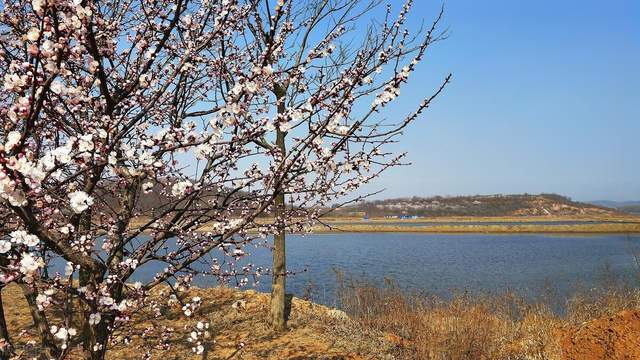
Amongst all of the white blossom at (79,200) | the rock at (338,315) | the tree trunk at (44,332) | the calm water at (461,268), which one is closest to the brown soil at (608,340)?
the rock at (338,315)

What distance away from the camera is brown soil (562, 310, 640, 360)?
644 cm

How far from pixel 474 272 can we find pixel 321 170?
20033 mm

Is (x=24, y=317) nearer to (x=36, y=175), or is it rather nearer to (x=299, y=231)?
(x=299, y=231)

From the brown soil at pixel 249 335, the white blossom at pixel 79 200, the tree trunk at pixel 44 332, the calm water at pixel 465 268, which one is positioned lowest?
the calm water at pixel 465 268

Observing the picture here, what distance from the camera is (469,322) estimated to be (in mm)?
7273

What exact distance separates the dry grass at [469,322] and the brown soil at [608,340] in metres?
0.32

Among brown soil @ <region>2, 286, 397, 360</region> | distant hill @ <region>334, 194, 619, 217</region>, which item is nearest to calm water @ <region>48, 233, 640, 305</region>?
brown soil @ <region>2, 286, 397, 360</region>

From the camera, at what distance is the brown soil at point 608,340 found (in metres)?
6.44

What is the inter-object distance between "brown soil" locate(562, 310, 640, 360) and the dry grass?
12.4 inches

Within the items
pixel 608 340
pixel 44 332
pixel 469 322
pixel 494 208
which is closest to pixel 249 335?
pixel 469 322

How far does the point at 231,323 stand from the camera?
8.77 metres

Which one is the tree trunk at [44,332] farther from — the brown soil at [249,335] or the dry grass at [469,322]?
the dry grass at [469,322]

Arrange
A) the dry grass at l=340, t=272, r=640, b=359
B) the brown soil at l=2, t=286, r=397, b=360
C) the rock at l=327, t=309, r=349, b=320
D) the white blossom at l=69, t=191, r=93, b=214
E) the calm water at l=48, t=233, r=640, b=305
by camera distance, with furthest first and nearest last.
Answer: the calm water at l=48, t=233, r=640, b=305 < the rock at l=327, t=309, r=349, b=320 < the brown soil at l=2, t=286, r=397, b=360 < the dry grass at l=340, t=272, r=640, b=359 < the white blossom at l=69, t=191, r=93, b=214

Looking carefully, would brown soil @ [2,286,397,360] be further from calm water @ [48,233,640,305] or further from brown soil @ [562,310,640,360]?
calm water @ [48,233,640,305]
